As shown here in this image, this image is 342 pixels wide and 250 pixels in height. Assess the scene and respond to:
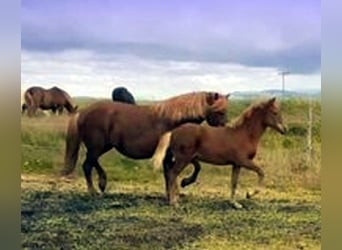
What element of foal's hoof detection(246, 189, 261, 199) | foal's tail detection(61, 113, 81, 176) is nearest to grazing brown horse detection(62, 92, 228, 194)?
foal's tail detection(61, 113, 81, 176)

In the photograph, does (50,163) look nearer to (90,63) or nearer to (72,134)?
(72,134)

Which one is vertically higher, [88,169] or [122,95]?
[122,95]

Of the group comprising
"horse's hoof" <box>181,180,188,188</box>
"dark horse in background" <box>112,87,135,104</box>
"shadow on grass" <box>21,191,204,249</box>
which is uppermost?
"dark horse in background" <box>112,87,135,104</box>

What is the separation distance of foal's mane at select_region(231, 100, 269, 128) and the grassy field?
3 centimetres

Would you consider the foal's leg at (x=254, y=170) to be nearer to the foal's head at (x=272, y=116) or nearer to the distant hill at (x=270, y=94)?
the foal's head at (x=272, y=116)

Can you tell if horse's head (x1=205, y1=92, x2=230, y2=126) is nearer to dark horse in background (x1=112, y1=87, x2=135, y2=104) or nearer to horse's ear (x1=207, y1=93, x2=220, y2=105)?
horse's ear (x1=207, y1=93, x2=220, y2=105)

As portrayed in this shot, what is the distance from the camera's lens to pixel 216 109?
3.52 metres

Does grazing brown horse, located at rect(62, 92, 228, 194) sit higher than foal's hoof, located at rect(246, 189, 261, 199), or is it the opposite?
grazing brown horse, located at rect(62, 92, 228, 194)

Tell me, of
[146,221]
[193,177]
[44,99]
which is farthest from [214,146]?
[44,99]

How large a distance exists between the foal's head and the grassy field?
3cm

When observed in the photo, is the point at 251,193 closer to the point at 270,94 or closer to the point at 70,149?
the point at 270,94

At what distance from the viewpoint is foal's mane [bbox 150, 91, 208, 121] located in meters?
3.52

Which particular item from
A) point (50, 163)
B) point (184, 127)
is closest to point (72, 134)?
point (50, 163)

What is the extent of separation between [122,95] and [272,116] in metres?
0.63
